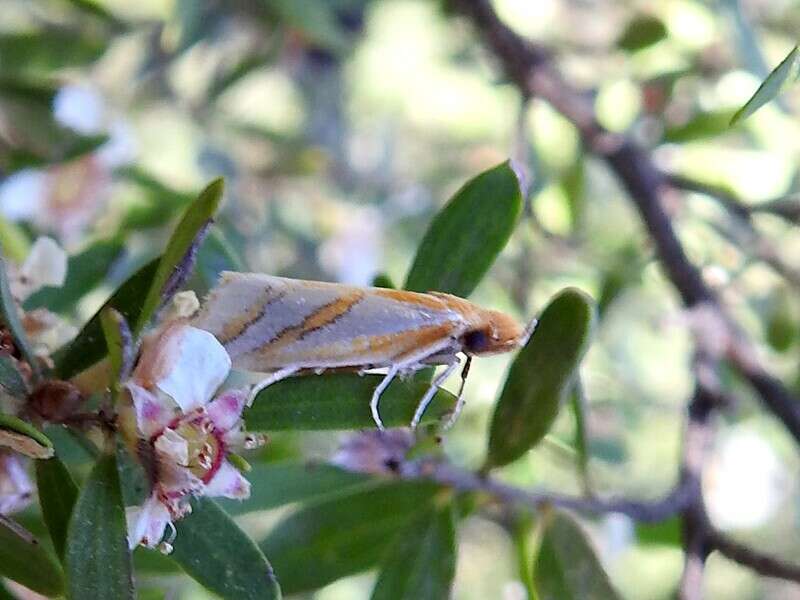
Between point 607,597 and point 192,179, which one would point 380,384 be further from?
point 192,179

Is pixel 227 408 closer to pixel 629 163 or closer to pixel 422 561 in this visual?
pixel 422 561

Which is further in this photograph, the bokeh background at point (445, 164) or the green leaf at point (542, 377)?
the bokeh background at point (445, 164)

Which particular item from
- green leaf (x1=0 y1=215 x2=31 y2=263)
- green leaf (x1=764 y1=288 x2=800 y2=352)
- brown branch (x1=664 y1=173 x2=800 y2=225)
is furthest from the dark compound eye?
green leaf (x1=764 y1=288 x2=800 y2=352)

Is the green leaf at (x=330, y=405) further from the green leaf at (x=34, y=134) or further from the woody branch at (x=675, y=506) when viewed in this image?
the green leaf at (x=34, y=134)

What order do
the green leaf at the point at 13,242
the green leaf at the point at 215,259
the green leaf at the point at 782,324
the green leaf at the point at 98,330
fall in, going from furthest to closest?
the green leaf at the point at 782,324
the green leaf at the point at 13,242
the green leaf at the point at 215,259
the green leaf at the point at 98,330

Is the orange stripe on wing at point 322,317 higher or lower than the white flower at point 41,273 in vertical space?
higher

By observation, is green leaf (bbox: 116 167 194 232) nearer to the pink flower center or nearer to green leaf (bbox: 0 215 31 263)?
green leaf (bbox: 0 215 31 263)

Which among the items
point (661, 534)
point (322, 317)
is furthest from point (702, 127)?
point (322, 317)

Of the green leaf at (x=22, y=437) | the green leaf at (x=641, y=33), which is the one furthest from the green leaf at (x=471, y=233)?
the green leaf at (x=641, y=33)
